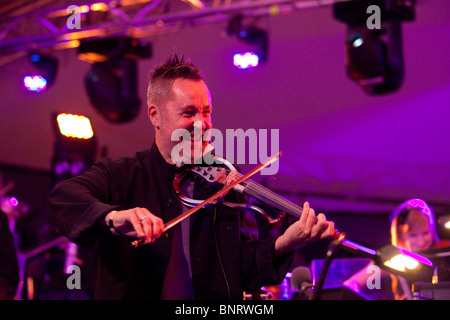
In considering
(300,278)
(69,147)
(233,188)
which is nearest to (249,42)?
(69,147)

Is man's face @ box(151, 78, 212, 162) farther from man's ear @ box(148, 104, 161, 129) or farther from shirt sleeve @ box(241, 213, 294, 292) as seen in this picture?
shirt sleeve @ box(241, 213, 294, 292)

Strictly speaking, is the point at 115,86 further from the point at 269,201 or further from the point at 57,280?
the point at 269,201

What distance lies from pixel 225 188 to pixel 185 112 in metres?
0.36

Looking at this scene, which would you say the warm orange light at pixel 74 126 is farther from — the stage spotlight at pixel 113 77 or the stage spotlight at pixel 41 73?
the stage spotlight at pixel 41 73

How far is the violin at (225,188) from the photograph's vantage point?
2.26 m

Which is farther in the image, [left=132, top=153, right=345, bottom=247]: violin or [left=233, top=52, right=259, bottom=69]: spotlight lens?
[left=233, top=52, right=259, bottom=69]: spotlight lens

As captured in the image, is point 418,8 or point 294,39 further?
point 294,39

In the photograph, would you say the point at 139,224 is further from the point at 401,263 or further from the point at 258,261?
the point at 401,263

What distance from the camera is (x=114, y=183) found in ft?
7.37

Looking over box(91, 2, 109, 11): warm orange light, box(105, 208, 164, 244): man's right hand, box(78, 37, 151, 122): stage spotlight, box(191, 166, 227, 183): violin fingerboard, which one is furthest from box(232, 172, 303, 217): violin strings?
box(91, 2, 109, 11): warm orange light

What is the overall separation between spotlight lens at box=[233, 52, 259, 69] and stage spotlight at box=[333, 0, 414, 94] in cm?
147

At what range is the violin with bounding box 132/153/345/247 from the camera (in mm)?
2256
